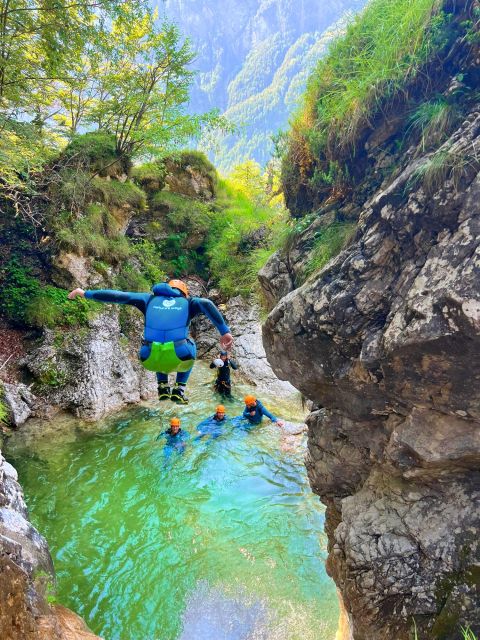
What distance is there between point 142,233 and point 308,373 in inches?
474

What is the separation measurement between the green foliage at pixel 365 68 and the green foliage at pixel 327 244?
29.2 inches

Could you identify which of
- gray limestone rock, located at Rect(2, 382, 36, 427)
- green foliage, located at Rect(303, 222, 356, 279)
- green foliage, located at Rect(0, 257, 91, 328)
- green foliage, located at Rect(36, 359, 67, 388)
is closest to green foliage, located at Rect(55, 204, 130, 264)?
green foliage, located at Rect(0, 257, 91, 328)

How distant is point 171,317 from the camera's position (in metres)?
4.42

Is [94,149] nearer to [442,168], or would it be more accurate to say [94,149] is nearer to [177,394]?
[177,394]

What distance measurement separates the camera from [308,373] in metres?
3.44

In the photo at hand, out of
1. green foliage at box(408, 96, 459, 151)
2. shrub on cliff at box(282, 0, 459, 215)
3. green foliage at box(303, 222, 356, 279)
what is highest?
shrub on cliff at box(282, 0, 459, 215)

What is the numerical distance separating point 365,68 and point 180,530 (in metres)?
6.53

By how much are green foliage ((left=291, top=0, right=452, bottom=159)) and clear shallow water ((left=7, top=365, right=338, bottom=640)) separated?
5.40 meters

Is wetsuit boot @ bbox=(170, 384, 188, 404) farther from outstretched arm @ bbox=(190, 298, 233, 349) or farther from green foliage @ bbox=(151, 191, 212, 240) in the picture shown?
green foliage @ bbox=(151, 191, 212, 240)

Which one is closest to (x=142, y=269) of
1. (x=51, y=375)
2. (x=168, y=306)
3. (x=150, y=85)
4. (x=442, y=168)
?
(x=51, y=375)

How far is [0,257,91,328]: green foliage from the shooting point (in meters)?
9.41

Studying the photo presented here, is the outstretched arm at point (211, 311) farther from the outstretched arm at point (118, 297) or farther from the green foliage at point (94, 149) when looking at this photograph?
the green foliage at point (94, 149)

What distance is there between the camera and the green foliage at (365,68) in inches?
116

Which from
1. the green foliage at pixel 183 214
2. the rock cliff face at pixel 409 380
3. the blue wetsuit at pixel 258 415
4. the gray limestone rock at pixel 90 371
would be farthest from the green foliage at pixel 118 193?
the rock cliff face at pixel 409 380
